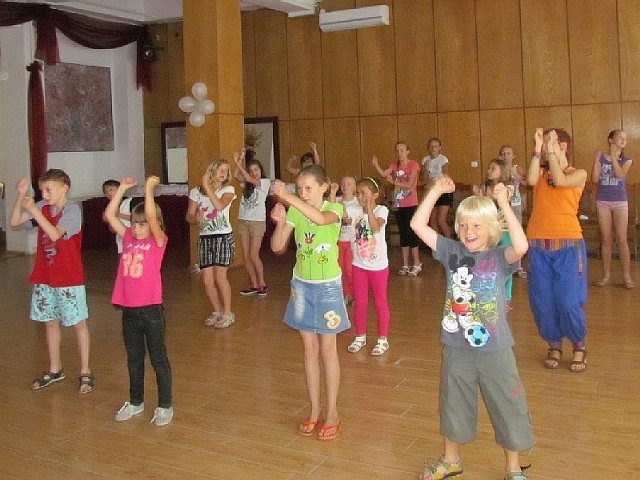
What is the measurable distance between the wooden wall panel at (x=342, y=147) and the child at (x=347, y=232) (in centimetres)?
526

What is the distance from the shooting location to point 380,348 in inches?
211

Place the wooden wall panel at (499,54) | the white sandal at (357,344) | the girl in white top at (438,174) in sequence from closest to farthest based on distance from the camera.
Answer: the white sandal at (357,344), the girl in white top at (438,174), the wooden wall panel at (499,54)

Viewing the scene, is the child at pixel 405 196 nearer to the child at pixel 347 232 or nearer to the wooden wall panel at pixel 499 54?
the child at pixel 347 232

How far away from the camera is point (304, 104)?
12391mm

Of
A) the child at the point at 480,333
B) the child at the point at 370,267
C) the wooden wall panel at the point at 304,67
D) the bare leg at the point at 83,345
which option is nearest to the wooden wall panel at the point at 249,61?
the wooden wall panel at the point at 304,67

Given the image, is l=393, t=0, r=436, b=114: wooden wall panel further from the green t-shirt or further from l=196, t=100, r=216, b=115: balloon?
the green t-shirt

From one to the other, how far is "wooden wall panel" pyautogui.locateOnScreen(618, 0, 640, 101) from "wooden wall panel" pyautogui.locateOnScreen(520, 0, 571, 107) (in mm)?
704

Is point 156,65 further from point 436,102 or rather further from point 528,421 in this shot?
point 528,421

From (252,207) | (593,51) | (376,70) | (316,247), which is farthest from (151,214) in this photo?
(376,70)

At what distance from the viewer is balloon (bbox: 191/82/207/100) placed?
9.37 meters

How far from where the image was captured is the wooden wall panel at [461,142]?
36.4 feet

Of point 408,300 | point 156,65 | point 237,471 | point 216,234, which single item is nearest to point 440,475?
point 237,471

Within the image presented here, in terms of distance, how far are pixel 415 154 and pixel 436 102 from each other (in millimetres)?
829

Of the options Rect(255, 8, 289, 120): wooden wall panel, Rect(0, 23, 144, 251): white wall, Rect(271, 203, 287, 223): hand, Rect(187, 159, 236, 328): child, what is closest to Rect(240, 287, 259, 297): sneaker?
Rect(187, 159, 236, 328): child
